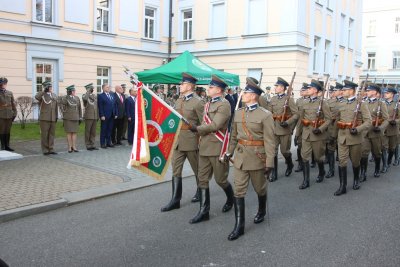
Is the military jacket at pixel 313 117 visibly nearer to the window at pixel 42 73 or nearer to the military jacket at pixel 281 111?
the military jacket at pixel 281 111

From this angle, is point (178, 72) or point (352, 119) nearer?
point (352, 119)

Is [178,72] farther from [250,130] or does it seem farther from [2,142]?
[250,130]

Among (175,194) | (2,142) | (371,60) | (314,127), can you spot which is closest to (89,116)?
(2,142)

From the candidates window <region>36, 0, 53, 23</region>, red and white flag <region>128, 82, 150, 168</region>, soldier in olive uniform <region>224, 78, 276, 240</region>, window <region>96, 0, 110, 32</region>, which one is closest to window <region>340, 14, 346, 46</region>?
window <region>96, 0, 110, 32</region>

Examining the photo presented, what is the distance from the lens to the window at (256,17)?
2217cm

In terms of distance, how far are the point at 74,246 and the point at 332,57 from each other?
2441 cm

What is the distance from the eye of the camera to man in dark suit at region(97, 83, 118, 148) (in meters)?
12.4

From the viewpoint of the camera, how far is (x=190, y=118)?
237 inches

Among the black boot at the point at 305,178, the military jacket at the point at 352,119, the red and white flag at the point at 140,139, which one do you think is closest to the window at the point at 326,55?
the military jacket at the point at 352,119

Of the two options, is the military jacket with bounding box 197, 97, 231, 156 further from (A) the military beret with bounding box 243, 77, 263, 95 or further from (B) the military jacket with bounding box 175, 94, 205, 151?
(A) the military beret with bounding box 243, 77, 263, 95

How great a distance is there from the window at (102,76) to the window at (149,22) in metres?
3.66

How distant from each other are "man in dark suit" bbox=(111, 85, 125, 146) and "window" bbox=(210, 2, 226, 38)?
12.3 m

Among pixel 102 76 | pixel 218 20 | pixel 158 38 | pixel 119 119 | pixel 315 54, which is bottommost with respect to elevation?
pixel 119 119

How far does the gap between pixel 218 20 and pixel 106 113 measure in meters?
13.8
